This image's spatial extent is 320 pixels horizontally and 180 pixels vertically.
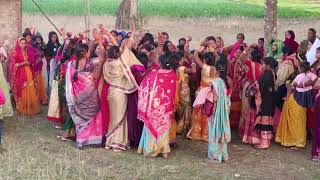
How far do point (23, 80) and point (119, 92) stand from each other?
113 inches

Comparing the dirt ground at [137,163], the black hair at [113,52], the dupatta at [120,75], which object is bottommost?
the dirt ground at [137,163]

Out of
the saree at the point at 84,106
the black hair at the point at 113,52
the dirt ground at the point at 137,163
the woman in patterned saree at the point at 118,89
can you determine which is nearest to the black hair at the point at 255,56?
the dirt ground at the point at 137,163

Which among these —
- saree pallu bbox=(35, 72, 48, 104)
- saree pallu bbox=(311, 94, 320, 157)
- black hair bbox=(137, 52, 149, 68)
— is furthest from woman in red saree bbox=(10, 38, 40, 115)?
saree pallu bbox=(311, 94, 320, 157)

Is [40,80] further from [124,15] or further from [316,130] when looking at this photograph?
[124,15]

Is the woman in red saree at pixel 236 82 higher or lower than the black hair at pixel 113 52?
lower

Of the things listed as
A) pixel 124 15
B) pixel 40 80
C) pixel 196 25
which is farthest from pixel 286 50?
pixel 196 25

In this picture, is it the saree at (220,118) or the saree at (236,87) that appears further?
the saree at (236,87)

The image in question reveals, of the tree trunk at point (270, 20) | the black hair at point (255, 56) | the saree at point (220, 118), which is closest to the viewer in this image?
the saree at point (220, 118)

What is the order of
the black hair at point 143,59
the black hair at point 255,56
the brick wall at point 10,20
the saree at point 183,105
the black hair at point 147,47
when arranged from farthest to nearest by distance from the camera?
the brick wall at point 10,20 → the black hair at point 147,47 → the black hair at point 255,56 → the saree at point 183,105 → the black hair at point 143,59

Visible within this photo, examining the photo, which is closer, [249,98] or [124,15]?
[249,98]

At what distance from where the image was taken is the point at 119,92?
784 cm

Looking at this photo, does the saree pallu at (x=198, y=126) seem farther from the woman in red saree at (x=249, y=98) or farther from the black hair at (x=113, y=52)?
the black hair at (x=113, y=52)

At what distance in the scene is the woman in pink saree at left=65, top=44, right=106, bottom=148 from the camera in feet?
26.2

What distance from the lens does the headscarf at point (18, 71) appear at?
9.82 meters
